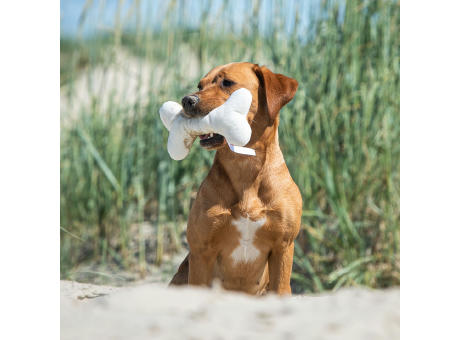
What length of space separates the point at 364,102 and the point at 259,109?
1432mm

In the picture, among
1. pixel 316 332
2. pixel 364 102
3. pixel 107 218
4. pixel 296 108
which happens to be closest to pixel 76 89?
pixel 107 218

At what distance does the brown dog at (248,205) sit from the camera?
280 cm

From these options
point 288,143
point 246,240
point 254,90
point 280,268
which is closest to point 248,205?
point 246,240

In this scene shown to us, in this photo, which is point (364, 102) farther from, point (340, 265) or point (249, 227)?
point (249, 227)

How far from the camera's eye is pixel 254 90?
9.43ft

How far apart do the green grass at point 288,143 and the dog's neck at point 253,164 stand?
1.18 meters

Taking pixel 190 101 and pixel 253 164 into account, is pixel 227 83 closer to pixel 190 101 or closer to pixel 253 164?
pixel 190 101

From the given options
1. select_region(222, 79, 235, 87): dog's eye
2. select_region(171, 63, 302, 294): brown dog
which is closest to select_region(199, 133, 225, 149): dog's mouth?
select_region(171, 63, 302, 294): brown dog

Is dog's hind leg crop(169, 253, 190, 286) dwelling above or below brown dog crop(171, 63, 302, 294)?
below

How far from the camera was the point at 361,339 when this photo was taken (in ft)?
7.46

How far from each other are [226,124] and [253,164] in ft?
1.01

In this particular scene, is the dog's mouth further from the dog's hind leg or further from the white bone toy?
the dog's hind leg

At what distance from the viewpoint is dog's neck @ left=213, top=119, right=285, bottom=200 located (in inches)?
112

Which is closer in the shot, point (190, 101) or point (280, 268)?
point (190, 101)
